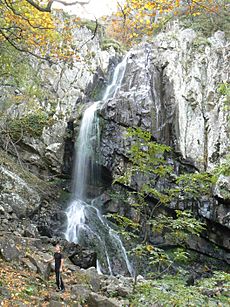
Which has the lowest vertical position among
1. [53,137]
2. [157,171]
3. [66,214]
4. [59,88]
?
[66,214]

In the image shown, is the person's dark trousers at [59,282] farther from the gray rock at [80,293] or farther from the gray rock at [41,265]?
the gray rock at [41,265]

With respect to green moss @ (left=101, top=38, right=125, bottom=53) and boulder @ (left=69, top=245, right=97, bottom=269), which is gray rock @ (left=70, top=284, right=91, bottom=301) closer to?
boulder @ (left=69, top=245, right=97, bottom=269)

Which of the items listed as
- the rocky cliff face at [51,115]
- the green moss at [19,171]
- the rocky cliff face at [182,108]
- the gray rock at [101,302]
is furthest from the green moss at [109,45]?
the gray rock at [101,302]

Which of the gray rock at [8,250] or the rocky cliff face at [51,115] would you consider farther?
the rocky cliff face at [51,115]

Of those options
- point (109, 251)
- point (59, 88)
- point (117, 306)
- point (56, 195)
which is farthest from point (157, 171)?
point (59, 88)

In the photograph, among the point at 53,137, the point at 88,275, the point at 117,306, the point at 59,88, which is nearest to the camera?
the point at 117,306

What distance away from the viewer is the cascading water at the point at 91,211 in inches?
424

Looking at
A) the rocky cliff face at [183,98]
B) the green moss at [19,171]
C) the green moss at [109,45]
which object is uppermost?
the green moss at [109,45]

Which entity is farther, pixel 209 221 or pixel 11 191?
pixel 209 221

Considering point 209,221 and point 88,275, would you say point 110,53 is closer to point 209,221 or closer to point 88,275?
point 209,221

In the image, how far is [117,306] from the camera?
509cm

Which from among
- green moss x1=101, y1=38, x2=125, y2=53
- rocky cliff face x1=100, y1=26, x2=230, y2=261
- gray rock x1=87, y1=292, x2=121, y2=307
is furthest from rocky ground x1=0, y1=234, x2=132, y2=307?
green moss x1=101, y1=38, x2=125, y2=53

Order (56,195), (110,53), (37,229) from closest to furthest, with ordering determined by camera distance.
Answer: (37,229) → (56,195) → (110,53)

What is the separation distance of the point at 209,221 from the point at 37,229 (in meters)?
6.89
